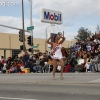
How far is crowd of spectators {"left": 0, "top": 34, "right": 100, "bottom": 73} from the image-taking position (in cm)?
2036

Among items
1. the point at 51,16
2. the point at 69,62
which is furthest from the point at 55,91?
the point at 51,16

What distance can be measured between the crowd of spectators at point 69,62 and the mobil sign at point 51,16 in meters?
8.29

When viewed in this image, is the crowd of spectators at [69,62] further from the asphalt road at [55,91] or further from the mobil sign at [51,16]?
the mobil sign at [51,16]

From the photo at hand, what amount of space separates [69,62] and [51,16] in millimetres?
13950

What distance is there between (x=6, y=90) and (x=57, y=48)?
2937 millimetres

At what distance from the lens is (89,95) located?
29.3 feet

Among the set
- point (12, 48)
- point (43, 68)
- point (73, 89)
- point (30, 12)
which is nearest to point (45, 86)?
point (73, 89)

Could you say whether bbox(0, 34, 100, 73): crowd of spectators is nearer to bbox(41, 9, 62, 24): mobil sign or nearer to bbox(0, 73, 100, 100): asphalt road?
bbox(0, 73, 100, 100): asphalt road

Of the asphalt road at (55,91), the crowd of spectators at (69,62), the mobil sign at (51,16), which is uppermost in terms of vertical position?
the mobil sign at (51,16)

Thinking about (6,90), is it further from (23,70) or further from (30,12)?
(30,12)

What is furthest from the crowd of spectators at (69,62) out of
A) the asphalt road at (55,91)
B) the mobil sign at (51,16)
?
the mobil sign at (51,16)

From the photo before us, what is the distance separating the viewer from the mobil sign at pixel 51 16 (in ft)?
109

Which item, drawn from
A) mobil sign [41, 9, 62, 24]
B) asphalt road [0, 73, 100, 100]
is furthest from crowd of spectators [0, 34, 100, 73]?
mobil sign [41, 9, 62, 24]

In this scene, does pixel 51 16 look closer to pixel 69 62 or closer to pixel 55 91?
pixel 69 62
